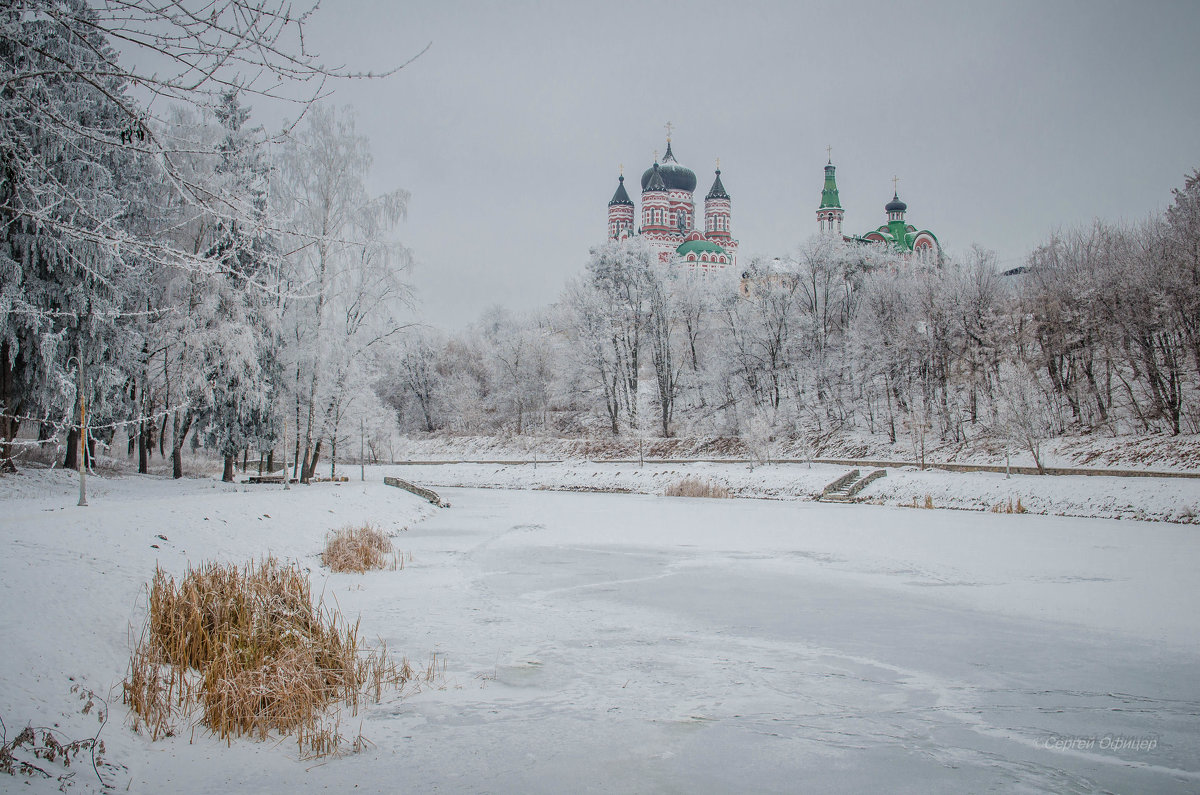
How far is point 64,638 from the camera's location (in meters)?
5.04

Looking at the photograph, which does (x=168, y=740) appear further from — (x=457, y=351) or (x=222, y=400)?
(x=457, y=351)

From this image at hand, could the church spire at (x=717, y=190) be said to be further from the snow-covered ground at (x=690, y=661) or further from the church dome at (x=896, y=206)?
the snow-covered ground at (x=690, y=661)

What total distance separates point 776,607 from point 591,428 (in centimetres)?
4062

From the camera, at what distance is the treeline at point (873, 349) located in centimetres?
2608

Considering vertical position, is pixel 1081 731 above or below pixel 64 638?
below

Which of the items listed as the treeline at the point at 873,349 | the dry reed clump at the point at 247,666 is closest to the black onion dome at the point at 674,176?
the treeline at the point at 873,349

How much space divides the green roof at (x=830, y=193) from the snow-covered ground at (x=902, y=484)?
71.3 meters

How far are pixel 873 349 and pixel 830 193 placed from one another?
66.0 meters

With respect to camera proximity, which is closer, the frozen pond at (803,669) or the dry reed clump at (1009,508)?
the frozen pond at (803,669)

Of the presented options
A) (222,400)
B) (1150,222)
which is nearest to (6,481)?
(222,400)

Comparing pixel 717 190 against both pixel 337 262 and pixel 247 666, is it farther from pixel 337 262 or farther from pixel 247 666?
pixel 247 666

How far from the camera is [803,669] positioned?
635 centimetres

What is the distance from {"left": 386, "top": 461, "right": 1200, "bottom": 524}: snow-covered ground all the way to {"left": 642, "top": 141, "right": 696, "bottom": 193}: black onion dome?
234 ft

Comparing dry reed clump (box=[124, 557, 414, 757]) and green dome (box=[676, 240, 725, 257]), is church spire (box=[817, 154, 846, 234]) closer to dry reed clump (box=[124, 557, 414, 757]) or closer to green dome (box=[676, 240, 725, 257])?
green dome (box=[676, 240, 725, 257])
